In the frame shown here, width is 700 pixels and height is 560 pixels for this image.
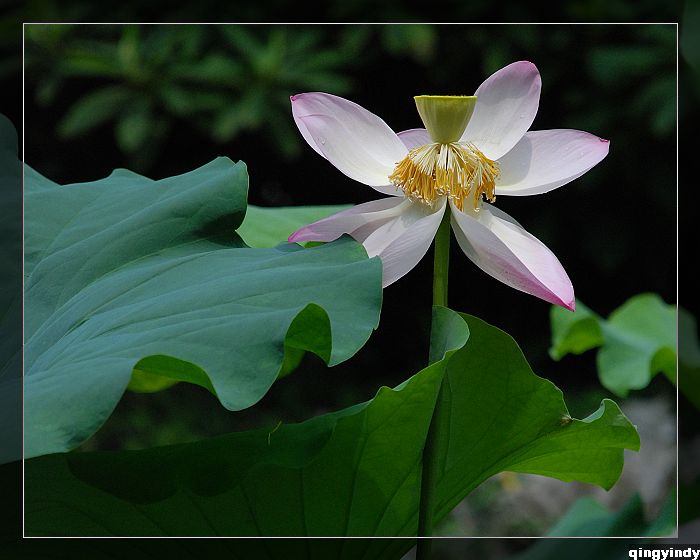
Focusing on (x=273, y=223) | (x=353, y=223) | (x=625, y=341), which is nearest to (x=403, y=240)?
(x=353, y=223)

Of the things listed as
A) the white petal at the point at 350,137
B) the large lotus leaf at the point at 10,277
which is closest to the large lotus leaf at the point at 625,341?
the white petal at the point at 350,137

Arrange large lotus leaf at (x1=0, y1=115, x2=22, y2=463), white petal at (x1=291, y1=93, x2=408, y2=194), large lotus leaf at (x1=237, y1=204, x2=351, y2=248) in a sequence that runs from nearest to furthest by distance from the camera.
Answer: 1. large lotus leaf at (x1=0, y1=115, x2=22, y2=463)
2. white petal at (x1=291, y1=93, x2=408, y2=194)
3. large lotus leaf at (x1=237, y1=204, x2=351, y2=248)

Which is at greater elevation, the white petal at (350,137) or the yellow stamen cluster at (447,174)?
the white petal at (350,137)

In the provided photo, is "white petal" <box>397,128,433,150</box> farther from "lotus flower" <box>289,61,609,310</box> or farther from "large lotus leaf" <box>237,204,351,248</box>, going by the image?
"large lotus leaf" <box>237,204,351,248</box>

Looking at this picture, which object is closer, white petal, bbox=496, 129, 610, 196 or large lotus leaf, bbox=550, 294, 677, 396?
white petal, bbox=496, 129, 610, 196

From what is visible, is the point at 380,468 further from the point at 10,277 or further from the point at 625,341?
the point at 625,341

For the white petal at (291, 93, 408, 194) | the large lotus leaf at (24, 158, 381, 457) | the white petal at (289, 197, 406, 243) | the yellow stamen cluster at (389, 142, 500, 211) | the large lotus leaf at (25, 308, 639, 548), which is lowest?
the large lotus leaf at (25, 308, 639, 548)

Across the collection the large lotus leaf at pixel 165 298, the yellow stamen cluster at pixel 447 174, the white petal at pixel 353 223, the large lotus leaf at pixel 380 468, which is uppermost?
the yellow stamen cluster at pixel 447 174

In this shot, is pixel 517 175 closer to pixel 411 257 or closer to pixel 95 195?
pixel 411 257

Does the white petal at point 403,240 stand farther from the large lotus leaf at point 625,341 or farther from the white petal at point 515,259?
the large lotus leaf at point 625,341

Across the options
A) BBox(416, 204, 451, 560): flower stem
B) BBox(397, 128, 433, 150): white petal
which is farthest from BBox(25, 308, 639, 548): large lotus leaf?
BBox(397, 128, 433, 150): white petal
